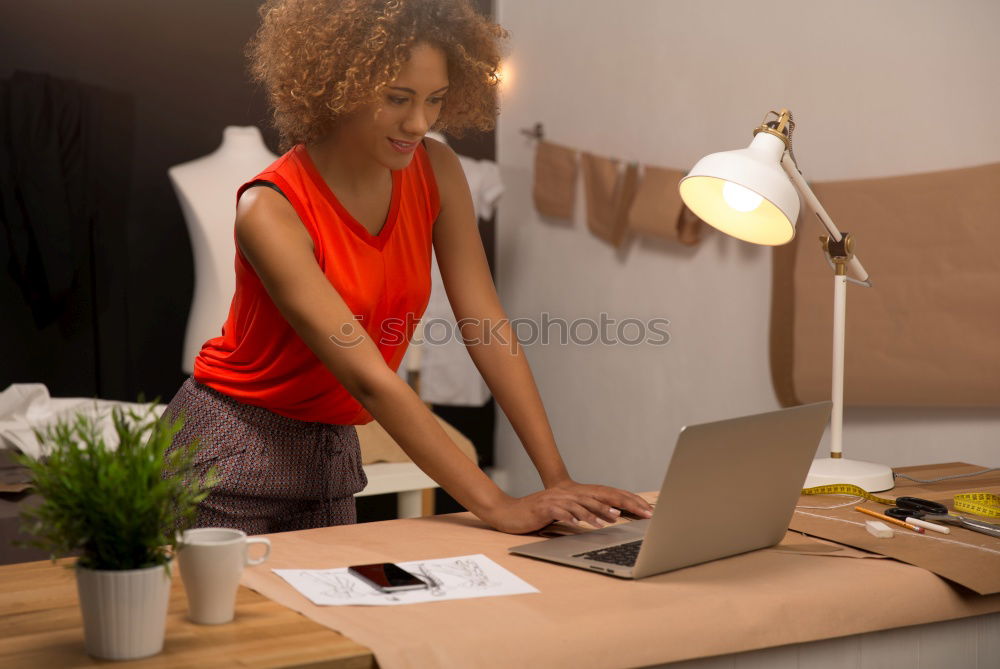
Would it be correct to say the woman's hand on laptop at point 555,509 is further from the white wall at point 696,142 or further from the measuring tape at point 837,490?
the white wall at point 696,142

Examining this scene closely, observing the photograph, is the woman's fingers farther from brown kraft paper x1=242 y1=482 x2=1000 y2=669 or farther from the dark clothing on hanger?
Answer: the dark clothing on hanger

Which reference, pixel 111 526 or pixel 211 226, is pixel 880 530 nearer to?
pixel 111 526

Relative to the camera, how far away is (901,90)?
2520 mm

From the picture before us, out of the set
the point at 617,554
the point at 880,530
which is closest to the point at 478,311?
the point at 617,554

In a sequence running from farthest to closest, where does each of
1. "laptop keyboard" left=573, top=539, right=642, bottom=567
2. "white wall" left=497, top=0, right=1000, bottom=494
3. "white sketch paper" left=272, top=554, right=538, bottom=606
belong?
"white wall" left=497, top=0, right=1000, bottom=494 → "laptop keyboard" left=573, top=539, right=642, bottom=567 → "white sketch paper" left=272, top=554, right=538, bottom=606

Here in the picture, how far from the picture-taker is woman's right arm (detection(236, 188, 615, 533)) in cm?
137

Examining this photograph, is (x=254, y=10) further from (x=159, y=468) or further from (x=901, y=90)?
(x=159, y=468)

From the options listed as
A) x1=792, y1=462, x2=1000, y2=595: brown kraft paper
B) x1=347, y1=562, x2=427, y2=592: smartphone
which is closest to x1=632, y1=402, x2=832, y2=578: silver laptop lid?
x1=792, y1=462, x2=1000, y2=595: brown kraft paper

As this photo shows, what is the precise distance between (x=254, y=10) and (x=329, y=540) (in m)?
2.74

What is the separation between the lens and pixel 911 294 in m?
2.44

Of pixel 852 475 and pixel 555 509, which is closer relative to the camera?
pixel 555 509

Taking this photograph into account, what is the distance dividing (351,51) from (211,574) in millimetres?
766

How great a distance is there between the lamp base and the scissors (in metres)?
0.09

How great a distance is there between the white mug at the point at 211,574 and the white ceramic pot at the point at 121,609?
0.21 ft
